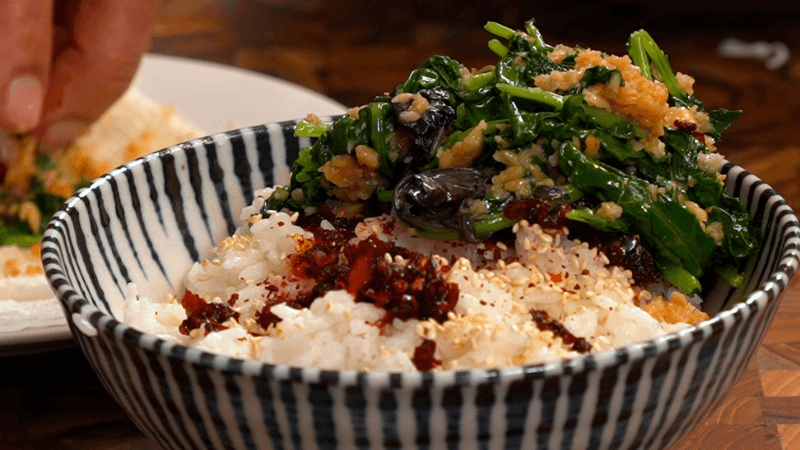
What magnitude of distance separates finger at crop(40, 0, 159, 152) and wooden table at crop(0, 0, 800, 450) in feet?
5.64

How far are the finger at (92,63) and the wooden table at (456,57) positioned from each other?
5.64 ft

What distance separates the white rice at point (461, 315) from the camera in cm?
183

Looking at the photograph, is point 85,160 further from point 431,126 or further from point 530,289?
point 530,289

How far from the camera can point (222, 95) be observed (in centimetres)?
482

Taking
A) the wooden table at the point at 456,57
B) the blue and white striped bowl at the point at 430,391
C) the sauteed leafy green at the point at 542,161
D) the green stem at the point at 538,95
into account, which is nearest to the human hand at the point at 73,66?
the wooden table at the point at 456,57

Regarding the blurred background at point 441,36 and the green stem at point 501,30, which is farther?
the blurred background at point 441,36

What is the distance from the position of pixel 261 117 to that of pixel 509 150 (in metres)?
2.52

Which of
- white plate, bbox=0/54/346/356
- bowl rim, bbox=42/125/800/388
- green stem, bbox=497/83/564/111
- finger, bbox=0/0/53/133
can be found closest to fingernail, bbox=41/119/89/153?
finger, bbox=0/0/53/133

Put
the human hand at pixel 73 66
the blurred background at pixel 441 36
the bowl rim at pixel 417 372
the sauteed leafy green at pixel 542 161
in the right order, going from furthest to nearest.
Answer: the blurred background at pixel 441 36 < the human hand at pixel 73 66 < the sauteed leafy green at pixel 542 161 < the bowl rim at pixel 417 372

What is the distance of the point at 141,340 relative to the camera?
1.71 meters

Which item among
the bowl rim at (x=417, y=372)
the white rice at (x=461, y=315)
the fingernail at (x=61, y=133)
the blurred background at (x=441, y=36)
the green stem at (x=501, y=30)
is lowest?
the blurred background at (x=441, y=36)

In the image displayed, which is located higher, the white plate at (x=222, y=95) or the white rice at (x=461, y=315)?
the white rice at (x=461, y=315)

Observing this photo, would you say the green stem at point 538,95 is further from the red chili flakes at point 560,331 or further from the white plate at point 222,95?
the white plate at point 222,95

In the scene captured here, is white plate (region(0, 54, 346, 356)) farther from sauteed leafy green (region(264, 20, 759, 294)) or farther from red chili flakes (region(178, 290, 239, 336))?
red chili flakes (region(178, 290, 239, 336))
